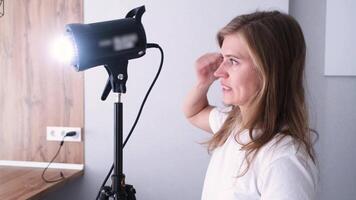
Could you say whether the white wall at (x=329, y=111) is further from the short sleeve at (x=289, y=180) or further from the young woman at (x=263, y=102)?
the short sleeve at (x=289, y=180)

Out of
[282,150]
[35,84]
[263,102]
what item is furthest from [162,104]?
[282,150]

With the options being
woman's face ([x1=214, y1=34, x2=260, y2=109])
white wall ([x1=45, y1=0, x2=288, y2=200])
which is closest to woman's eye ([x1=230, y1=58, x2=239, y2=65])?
woman's face ([x1=214, y1=34, x2=260, y2=109])

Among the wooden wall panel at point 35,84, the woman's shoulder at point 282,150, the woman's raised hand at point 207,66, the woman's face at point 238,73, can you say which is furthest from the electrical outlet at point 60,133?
the woman's shoulder at point 282,150

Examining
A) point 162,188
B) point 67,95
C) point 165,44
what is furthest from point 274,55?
point 67,95

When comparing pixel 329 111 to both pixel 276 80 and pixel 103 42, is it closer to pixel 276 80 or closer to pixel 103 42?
pixel 276 80

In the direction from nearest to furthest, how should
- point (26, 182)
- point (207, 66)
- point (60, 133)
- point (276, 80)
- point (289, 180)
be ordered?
point (289, 180)
point (276, 80)
point (207, 66)
point (26, 182)
point (60, 133)

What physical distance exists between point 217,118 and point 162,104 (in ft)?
1.84

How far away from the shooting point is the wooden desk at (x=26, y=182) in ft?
5.05

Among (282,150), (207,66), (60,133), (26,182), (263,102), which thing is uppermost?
(207,66)

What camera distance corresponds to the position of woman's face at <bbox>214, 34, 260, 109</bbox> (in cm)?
98

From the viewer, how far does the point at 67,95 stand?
1.96 m

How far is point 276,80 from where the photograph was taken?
960 millimetres

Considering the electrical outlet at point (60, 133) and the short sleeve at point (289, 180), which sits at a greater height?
the short sleeve at point (289, 180)

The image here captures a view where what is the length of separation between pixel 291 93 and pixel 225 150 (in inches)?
10.5
